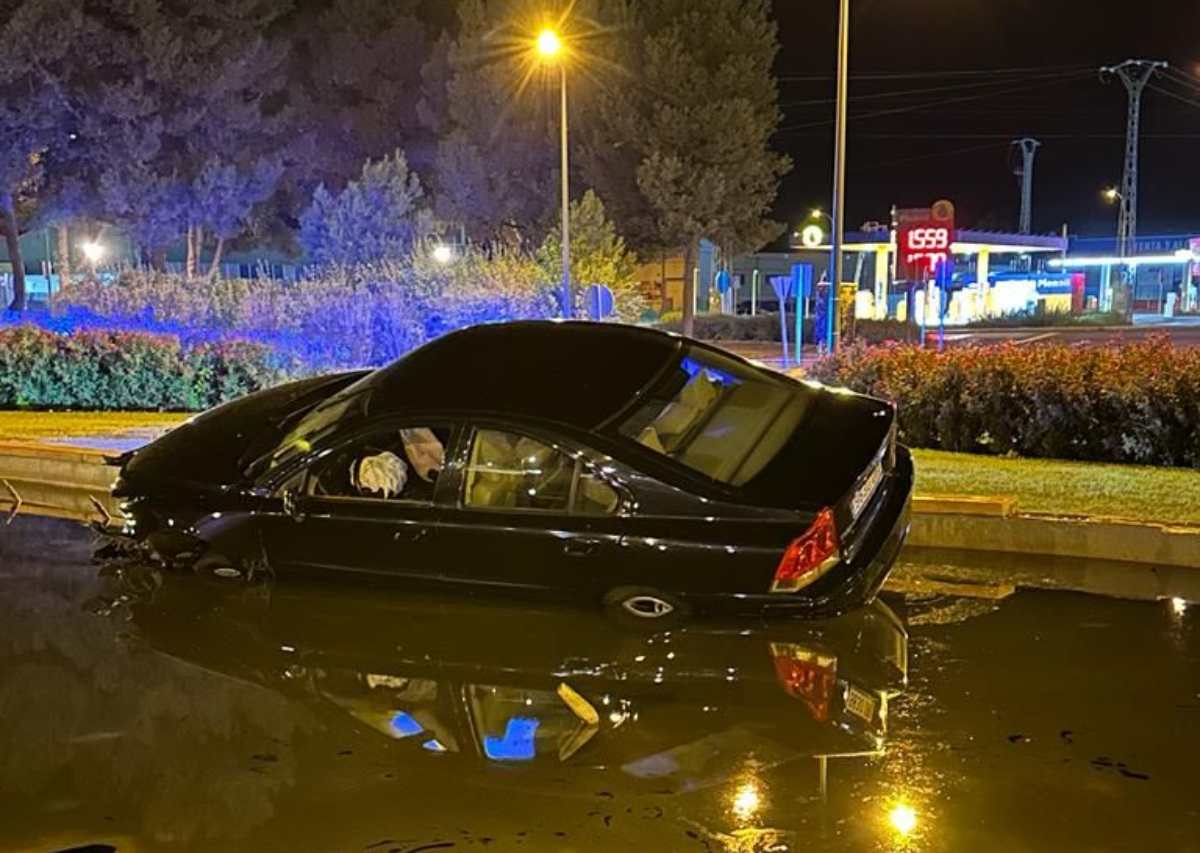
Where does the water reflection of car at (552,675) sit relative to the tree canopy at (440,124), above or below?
below

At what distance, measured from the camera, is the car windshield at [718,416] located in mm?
5941

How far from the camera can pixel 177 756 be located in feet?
15.6

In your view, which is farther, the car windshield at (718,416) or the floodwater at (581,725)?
the car windshield at (718,416)

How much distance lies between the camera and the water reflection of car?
15.6 feet

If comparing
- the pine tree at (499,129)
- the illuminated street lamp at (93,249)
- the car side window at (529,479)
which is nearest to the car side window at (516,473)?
the car side window at (529,479)

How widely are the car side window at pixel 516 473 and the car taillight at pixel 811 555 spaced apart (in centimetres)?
110

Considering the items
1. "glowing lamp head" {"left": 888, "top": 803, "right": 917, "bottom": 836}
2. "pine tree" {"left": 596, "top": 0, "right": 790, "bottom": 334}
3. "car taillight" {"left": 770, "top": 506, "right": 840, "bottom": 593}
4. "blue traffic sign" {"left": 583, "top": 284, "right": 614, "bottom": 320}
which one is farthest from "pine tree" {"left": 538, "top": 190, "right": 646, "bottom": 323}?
"glowing lamp head" {"left": 888, "top": 803, "right": 917, "bottom": 836}

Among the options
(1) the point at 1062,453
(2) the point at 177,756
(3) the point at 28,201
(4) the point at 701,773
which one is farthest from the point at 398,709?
(3) the point at 28,201

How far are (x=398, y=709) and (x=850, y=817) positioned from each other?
2073 mm

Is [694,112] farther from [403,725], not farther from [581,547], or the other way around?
[403,725]

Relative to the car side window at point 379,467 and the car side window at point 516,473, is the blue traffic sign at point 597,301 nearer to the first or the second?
the car side window at point 379,467

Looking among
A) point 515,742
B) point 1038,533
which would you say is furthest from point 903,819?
point 1038,533

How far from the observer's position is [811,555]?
553 centimetres

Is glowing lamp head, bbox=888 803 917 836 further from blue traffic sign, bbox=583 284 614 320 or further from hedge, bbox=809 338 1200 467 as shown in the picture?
blue traffic sign, bbox=583 284 614 320
